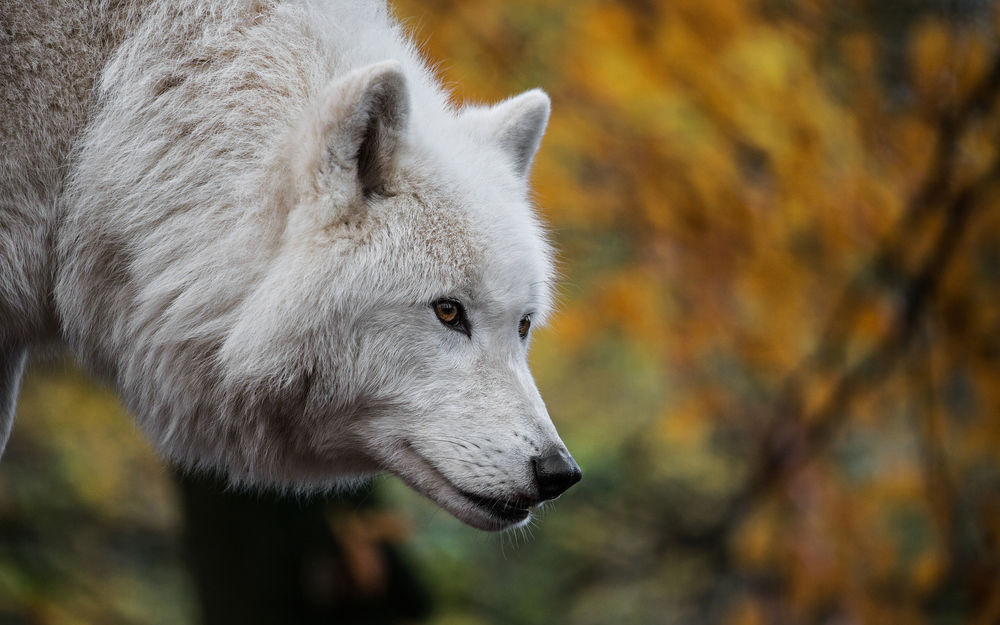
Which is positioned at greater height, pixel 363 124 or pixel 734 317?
pixel 363 124

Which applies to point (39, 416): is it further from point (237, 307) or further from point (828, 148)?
point (828, 148)

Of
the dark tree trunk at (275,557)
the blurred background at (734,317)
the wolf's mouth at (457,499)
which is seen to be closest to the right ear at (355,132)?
the wolf's mouth at (457,499)

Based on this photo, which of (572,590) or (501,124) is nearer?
(501,124)

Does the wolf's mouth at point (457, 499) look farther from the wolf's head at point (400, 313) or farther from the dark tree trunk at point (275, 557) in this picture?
the dark tree trunk at point (275, 557)

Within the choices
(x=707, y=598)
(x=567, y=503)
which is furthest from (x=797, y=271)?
(x=567, y=503)

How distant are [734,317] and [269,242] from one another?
4984mm

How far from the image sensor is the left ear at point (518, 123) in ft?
10.3

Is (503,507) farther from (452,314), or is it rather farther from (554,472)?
(452,314)

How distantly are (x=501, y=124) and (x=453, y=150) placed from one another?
0.32 m

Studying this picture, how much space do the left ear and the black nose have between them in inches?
41.9

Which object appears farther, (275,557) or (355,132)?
(275,557)

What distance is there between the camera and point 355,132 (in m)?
2.58

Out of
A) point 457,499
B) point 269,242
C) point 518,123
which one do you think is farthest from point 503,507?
point 518,123

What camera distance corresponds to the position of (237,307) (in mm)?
2664
